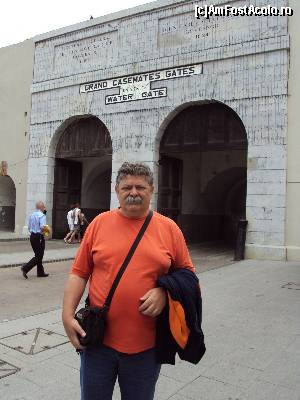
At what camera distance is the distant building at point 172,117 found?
11.8m

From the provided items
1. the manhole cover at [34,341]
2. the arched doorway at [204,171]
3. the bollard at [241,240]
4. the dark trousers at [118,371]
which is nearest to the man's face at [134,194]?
the dark trousers at [118,371]

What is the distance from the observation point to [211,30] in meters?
13.2

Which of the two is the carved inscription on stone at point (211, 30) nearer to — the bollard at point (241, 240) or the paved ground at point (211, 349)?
the bollard at point (241, 240)

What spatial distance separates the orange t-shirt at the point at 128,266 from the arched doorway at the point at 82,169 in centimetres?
1334

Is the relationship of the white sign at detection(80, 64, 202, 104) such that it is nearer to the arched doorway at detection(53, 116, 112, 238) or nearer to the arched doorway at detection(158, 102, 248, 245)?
the arched doorway at detection(158, 102, 248, 245)

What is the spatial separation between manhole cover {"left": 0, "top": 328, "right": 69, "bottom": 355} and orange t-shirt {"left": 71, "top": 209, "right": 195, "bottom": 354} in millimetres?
2409

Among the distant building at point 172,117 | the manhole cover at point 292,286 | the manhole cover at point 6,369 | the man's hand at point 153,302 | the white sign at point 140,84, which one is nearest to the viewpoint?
the man's hand at point 153,302

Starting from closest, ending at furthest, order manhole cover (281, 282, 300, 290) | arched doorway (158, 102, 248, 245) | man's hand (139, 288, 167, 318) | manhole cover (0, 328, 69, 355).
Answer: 1. man's hand (139, 288, 167, 318)
2. manhole cover (0, 328, 69, 355)
3. manhole cover (281, 282, 300, 290)
4. arched doorway (158, 102, 248, 245)

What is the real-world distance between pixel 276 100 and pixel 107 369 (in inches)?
435

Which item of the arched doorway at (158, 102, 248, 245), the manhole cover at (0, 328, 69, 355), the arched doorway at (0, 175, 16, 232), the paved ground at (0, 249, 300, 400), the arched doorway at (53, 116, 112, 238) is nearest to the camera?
the paved ground at (0, 249, 300, 400)

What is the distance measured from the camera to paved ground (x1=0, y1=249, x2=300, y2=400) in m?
3.47

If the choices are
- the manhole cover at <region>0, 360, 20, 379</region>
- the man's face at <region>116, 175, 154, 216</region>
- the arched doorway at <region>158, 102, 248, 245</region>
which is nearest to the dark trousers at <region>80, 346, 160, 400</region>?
the man's face at <region>116, 175, 154, 216</region>

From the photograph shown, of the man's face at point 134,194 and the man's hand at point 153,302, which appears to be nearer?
the man's hand at point 153,302

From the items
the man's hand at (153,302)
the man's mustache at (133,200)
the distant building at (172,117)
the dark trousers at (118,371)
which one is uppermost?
the distant building at (172,117)
